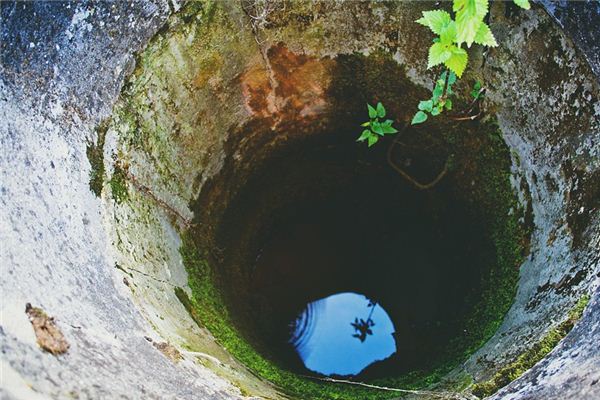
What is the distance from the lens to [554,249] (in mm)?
2455

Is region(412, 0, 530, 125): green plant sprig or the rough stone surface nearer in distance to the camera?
the rough stone surface

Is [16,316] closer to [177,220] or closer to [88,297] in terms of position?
[88,297]

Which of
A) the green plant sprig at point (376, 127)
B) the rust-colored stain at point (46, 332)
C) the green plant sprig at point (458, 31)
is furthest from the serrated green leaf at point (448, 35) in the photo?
the rust-colored stain at point (46, 332)

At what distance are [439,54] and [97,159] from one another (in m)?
1.54

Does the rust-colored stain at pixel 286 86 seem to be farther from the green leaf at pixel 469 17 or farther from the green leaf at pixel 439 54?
the green leaf at pixel 469 17

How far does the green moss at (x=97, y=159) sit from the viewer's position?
7.22ft

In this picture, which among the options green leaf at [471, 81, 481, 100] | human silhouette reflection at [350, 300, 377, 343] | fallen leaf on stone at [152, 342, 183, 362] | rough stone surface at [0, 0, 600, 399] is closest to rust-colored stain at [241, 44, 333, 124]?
rough stone surface at [0, 0, 600, 399]

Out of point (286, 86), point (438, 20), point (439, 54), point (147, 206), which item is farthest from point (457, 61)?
point (147, 206)

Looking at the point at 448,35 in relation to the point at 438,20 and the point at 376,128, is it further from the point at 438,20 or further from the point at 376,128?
the point at 376,128

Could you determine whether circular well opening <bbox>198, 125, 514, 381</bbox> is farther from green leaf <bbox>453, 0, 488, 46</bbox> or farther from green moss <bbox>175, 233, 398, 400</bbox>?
green leaf <bbox>453, 0, 488, 46</bbox>

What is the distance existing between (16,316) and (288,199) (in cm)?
228

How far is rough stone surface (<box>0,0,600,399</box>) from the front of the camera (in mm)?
1663

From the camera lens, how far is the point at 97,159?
2268 mm

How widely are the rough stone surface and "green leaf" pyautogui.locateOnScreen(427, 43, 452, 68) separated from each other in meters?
0.51
